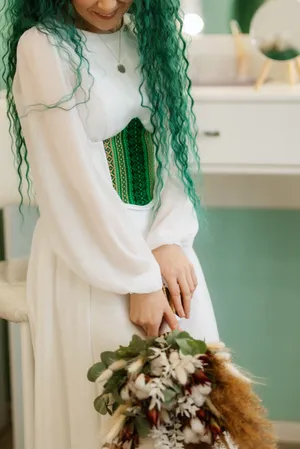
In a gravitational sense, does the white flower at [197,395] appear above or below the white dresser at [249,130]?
below

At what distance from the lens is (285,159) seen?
1.29 m

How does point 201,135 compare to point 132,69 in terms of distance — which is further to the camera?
point 201,135

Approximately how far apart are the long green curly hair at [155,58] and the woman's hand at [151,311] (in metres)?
0.20

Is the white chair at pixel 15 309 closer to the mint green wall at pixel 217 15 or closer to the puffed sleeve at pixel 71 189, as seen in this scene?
the puffed sleeve at pixel 71 189

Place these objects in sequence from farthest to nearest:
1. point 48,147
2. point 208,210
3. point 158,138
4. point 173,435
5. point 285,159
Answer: point 208,210, point 285,159, point 158,138, point 48,147, point 173,435

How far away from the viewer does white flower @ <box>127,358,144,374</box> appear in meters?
0.81

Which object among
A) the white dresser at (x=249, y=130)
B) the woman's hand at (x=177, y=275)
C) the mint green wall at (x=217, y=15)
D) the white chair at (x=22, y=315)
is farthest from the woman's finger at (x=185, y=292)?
the mint green wall at (x=217, y=15)

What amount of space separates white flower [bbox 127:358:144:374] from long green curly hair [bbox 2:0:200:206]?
333 mm

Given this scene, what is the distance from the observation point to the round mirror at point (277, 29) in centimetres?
146

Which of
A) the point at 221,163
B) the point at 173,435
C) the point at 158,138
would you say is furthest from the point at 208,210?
the point at 173,435

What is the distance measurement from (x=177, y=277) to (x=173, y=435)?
0.26 metres

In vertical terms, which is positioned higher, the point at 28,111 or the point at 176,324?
the point at 28,111

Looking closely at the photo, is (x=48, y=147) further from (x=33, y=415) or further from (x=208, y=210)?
(x=208, y=210)

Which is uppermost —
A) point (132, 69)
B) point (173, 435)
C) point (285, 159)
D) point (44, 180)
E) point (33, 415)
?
point (132, 69)
